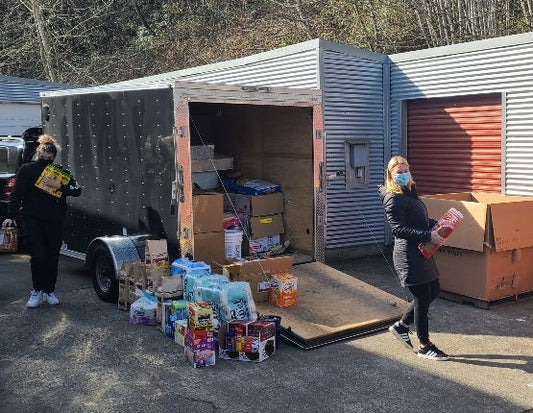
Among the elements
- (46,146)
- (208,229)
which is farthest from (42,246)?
(208,229)

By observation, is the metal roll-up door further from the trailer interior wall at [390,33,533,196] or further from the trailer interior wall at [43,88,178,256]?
the trailer interior wall at [43,88,178,256]

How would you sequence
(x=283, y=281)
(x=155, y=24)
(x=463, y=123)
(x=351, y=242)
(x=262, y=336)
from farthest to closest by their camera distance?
(x=155, y=24), (x=351, y=242), (x=463, y=123), (x=283, y=281), (x=262, y=336)

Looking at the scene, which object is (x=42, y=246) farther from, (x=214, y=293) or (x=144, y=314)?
(x=214, y=293)

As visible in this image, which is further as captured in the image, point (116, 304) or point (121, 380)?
point (116, 304)

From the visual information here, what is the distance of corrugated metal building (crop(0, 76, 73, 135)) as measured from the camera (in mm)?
15805

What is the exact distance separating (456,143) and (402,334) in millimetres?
4459

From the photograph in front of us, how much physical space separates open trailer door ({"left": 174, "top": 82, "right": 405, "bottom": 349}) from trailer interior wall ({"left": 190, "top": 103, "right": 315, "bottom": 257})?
0.04 feet

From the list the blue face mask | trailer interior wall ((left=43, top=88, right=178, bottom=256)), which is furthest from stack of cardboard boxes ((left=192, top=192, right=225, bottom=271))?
the blue face mask

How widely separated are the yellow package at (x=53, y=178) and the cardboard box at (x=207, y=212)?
146 cm

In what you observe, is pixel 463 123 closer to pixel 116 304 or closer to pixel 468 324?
pixel 468 324

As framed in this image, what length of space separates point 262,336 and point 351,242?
4762 mm

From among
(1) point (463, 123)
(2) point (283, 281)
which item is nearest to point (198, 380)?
(2) point (283, 281)

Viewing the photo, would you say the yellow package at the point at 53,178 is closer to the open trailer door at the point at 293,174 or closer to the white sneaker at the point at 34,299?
the white sneaker at the point at 34,299

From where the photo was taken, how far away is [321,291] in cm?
701
